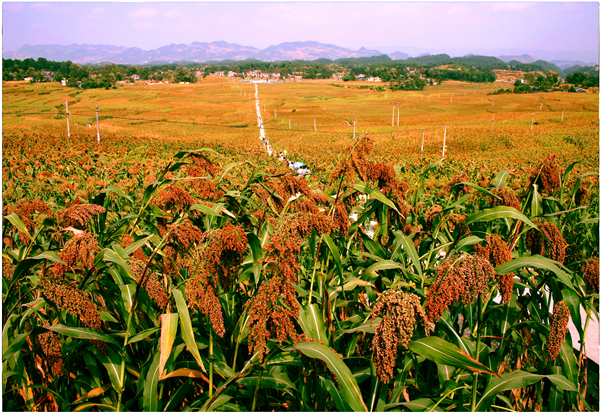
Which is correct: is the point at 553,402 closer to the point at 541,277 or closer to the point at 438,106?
the point at 541,277

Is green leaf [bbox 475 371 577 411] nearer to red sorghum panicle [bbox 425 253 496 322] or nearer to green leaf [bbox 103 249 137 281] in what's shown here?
red sorghum panicle [bbox 425 253 496 322]

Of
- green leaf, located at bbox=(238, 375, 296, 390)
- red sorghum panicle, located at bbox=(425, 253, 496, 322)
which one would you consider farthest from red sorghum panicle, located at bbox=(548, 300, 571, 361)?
green leaf, located at bbox=(238, 375, 296, 390)

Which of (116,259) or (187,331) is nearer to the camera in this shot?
(187,331)

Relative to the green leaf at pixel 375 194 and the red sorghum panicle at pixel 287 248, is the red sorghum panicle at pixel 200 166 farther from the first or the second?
the red sorghum panicle at pixel 287 248

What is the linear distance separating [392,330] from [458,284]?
0.30 m

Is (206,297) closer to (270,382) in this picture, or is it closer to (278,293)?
(278,293)

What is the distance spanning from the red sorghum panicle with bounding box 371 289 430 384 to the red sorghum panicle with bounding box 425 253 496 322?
8 cm

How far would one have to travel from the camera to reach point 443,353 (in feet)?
4.58

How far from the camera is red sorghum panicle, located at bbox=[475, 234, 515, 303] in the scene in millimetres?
A: 1517

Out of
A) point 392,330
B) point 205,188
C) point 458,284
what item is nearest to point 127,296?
point 205,188

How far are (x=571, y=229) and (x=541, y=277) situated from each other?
2963 mm

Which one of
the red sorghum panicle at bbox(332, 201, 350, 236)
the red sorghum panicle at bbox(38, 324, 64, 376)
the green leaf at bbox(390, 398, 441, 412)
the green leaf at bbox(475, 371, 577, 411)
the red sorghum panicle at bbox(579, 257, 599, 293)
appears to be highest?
the red sorghum panicle at bbox(332, 201, 350, 236)

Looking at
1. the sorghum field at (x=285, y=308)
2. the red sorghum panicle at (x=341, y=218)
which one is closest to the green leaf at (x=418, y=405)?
the sorghum field at (x=285, y=308)

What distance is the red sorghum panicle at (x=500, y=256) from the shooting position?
1.52m
